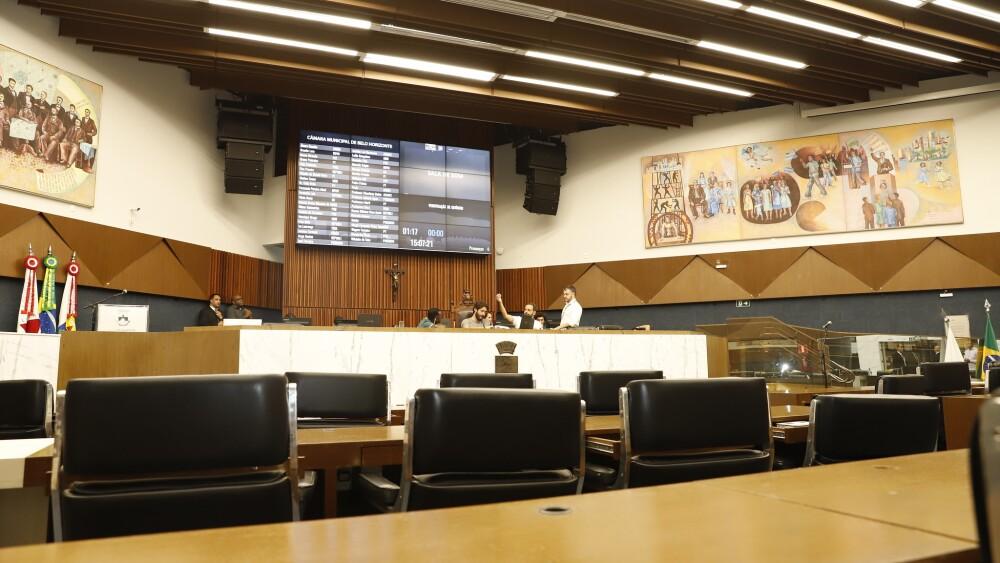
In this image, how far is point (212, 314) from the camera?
9.30m

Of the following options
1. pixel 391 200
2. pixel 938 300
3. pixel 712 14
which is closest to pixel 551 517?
pixel 712 14

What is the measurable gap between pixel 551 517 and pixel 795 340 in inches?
245

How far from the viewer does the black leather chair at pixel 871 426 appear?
2172 millimetres

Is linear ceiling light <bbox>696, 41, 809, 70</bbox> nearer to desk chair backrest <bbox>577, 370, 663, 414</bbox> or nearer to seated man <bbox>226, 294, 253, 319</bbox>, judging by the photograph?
desk chair backrest <bbox>577, 370, 663, 414</bbox>

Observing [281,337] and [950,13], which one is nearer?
[281,337]

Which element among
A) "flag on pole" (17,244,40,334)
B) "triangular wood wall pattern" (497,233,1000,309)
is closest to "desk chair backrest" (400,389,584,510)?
"flag on pole" (17,244,40,334)

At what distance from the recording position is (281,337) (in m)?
5.40

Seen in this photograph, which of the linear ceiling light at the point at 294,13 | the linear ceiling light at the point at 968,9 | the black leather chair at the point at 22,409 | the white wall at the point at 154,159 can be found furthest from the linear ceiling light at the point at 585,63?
the black leather chair at the point at 22,409

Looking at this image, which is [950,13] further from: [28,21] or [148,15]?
[28,21]

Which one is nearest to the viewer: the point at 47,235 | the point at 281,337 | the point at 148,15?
the point at 281,337

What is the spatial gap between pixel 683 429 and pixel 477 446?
69cm

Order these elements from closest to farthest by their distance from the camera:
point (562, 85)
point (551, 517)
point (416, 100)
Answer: point (551, 517), point (562, 85), point (416, 100)

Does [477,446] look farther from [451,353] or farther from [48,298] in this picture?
[48,298]

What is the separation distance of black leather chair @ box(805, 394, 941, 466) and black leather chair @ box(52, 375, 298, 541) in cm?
172
